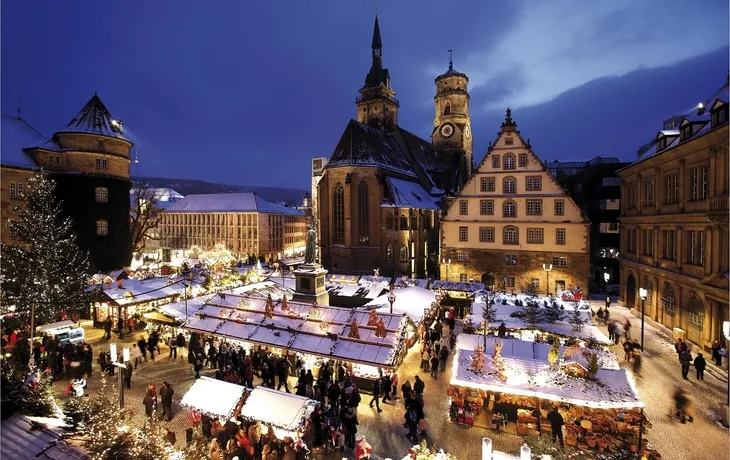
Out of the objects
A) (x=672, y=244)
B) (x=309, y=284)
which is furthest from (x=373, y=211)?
(x=672, y=244)

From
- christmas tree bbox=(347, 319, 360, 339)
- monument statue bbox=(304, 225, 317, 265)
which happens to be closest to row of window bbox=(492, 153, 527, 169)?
monument statue bbox=(304, 225, 317, 265)

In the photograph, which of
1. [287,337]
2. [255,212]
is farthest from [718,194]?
[255,212]

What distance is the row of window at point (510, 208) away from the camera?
103 ft

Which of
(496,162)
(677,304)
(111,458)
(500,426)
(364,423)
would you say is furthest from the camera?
(496,162)

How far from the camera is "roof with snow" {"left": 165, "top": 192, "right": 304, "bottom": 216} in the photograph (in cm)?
6856

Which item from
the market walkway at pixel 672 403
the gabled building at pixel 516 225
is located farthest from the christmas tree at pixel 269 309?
the gabled building at pixel 516 225

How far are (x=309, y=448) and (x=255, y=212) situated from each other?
59338 millimetres

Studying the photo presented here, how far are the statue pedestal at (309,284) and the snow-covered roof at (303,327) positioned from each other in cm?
195

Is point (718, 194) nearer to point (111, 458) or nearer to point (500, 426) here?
point (500, 426)

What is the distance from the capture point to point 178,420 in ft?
44.3

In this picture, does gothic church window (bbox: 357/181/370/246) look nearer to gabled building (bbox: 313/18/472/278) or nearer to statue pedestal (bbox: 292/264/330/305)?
gabled building (bbox: 313/18/472/278)

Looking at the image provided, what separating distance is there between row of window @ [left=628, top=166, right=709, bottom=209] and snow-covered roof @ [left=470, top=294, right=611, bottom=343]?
8196mm

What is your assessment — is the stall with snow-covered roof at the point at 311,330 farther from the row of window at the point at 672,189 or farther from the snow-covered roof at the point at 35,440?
the row of window at the point at 672,189

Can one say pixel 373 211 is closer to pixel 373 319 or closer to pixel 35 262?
pixel 373 319
